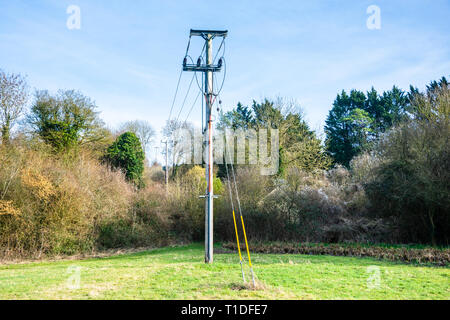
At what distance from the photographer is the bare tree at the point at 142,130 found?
3583 cm

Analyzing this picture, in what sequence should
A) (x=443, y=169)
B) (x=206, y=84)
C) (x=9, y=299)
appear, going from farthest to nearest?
(x=443, y=169), (x=206, y=84), (x=9, y=299)

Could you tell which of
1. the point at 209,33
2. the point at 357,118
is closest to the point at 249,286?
the point at 209,33

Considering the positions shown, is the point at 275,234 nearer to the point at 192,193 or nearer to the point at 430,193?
the point at 192,193

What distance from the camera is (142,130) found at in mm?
37000

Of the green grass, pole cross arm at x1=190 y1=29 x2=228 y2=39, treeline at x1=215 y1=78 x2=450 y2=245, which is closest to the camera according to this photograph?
the green grass

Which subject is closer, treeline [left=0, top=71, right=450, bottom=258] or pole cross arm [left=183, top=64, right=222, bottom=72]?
pole cross arm [left=183, top=64, right=222, bottom=72]

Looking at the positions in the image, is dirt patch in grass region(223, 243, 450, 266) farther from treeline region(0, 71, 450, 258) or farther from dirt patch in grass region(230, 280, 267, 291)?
dirt patch in grass region(230, 280, 267, 291)

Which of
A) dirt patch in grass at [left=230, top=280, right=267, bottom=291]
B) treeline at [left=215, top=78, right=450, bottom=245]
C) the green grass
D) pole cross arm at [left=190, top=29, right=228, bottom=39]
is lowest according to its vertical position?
the green grass

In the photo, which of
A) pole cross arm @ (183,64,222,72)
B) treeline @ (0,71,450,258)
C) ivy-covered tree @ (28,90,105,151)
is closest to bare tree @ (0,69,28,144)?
treeline @ (0,71,450,258)

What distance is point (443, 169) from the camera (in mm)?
14164

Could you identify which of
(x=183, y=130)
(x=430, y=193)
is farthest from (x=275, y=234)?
(x=183, y=130)

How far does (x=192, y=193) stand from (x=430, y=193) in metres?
12.8

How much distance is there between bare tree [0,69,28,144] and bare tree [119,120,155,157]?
677 inches

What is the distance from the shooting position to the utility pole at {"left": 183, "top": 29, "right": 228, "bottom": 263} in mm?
10258
